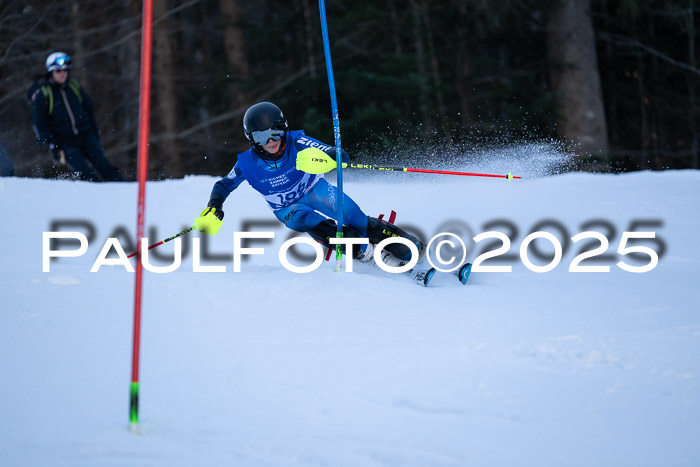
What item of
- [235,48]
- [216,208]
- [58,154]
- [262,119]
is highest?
[235,48]

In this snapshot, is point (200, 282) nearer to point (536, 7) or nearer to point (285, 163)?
point (285, 163)

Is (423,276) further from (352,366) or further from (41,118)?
(41,118)

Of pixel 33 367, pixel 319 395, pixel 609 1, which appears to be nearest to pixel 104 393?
pixel 33 367

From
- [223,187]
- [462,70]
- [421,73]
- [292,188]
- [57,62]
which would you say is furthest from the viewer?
[462,70]

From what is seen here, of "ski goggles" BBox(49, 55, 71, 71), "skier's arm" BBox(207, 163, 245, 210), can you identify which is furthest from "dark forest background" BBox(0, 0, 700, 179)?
"skier's arm" BBox(207, 163, 245, 210)

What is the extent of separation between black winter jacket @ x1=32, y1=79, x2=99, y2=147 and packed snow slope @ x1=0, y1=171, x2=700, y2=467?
2.97 m

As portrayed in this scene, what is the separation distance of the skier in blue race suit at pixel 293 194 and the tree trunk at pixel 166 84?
11250 mm

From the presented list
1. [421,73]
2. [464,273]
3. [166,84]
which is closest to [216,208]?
[464,273]

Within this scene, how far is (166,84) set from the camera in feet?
54.7

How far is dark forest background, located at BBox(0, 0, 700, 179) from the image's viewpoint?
14.4m

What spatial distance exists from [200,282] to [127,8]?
15.4 m

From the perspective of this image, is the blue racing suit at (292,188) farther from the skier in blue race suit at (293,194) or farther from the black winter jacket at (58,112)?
the black winter jacket at (58,112)

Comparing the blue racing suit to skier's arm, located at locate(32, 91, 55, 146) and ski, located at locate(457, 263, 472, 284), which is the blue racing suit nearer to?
ski, located at locate(457, 263, 472, 284)

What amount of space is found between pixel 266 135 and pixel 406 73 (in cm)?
1132
